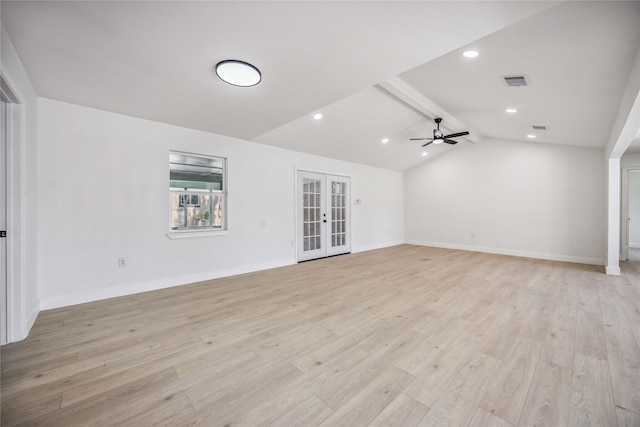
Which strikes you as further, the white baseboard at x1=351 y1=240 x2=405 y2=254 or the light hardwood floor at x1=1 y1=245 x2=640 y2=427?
the white baseboard at x1=351 y1=240 x2=405 y2=254

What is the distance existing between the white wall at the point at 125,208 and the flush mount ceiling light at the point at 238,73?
1.97 meters

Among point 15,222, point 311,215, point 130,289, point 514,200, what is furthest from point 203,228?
point 514,200

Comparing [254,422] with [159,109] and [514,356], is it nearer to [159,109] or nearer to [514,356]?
[514,356]

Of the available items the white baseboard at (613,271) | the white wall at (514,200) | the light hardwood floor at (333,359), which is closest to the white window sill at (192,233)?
the light hardwood floor at (333,359)

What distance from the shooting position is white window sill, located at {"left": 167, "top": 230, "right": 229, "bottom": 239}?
3.96 meters

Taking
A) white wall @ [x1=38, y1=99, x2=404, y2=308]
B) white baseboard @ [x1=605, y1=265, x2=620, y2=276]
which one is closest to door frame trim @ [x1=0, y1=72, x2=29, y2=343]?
white wall @ [x1=38, y1=99, x2=404, y2=308]

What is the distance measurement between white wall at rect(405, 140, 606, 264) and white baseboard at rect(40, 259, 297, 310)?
599cm

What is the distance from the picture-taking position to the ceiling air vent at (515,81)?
3.09m

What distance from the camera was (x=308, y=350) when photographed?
2.21 metres

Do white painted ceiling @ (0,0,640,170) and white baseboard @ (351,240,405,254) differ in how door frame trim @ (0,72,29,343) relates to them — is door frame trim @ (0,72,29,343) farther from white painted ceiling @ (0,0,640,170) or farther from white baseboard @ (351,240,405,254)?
white baseboard @ (351,240,405,254)

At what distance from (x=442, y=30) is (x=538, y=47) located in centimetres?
128

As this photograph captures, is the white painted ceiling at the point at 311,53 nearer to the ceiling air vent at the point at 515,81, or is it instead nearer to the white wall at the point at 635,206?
the ceiling air vent at the point at 515,81

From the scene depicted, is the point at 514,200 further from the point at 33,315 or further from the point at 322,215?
the point at 33,315

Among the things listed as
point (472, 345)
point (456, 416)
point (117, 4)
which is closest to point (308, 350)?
point (456, 416)
